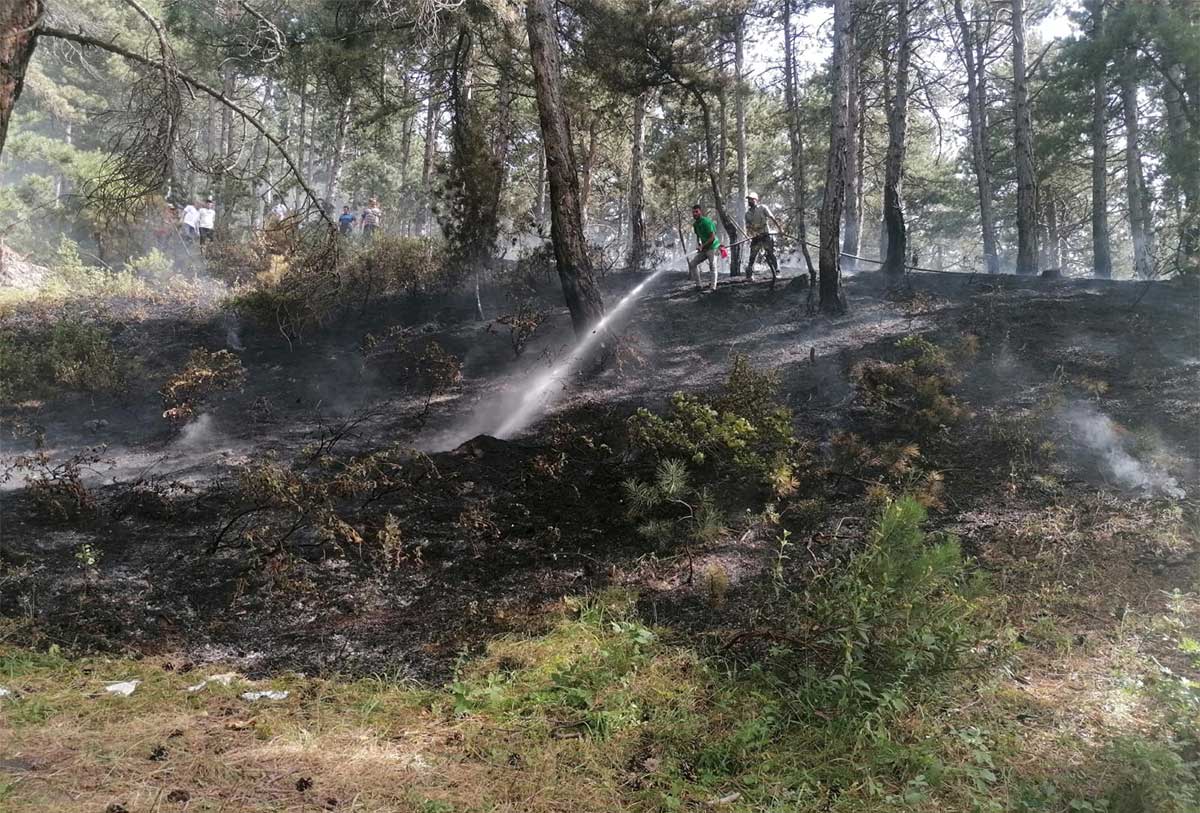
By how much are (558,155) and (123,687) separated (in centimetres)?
741

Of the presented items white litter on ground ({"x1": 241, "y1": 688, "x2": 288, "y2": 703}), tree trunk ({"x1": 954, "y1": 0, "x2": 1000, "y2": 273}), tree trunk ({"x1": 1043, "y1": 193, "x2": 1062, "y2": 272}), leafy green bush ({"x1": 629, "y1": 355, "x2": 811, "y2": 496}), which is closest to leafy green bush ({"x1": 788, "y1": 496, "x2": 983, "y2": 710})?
leafy green bush ({"x1": 629, "y1": 355, "x2": 811, "y2": 496})

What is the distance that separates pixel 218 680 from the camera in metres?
3.74

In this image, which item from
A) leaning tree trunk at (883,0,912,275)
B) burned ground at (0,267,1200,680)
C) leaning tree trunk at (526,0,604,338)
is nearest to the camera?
burned ground at (0,267,1200,680)

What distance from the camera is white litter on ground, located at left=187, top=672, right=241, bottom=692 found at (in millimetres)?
3651

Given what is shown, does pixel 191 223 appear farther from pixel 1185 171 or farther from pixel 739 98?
pixel 1185 171

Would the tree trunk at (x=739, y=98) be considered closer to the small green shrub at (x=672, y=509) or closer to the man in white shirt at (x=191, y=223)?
the small green shrub at (x=672, y=509)

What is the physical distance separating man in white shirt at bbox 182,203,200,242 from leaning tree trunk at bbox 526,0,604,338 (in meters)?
10.9

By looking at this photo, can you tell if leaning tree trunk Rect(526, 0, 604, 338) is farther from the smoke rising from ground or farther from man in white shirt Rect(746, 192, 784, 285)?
the smoke rising from ground

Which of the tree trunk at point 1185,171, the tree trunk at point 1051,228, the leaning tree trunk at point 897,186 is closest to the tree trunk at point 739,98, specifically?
the leaning tree trunk at point 897,186

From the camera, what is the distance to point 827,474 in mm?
6289

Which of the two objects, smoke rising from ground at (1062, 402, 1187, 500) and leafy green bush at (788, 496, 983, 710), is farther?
smoke rising from ground at (1062, 402, 1187, 500)

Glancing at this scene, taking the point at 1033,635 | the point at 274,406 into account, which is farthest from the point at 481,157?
the point at 1033,635

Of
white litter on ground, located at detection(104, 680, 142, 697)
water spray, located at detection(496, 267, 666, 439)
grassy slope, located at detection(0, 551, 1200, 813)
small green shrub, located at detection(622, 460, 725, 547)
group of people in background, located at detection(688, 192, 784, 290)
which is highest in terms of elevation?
group of people in background, located at detection(688, 192, 784, 290)

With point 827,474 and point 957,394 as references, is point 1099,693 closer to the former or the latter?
point 827,474
